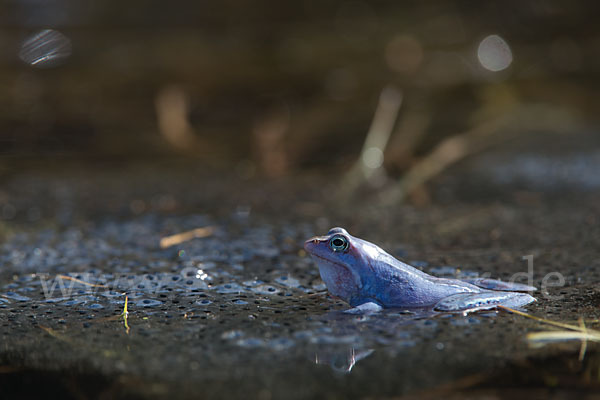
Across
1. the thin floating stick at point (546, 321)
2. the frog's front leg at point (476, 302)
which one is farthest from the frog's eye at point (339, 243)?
the thin floating stick at point (546, 321)

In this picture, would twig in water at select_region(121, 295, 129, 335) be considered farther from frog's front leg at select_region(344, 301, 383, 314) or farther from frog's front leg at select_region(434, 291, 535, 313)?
frog's front leg at select_region(434, 291, 535, 313)

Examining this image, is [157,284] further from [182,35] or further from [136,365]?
[182,35]

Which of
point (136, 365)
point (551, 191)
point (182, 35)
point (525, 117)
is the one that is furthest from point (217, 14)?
point (136, 365)

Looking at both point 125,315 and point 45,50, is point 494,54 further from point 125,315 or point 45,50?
point 125,315

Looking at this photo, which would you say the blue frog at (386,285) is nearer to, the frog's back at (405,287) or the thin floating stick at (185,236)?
the frog's back at (405,287)

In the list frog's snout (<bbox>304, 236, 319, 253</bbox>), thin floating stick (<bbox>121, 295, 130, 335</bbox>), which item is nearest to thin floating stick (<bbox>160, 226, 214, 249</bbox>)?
thin floating stick (<bbox>121, 295, 130, 335</bbox>)

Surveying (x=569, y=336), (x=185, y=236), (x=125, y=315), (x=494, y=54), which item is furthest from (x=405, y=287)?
(x=494, y=54)
